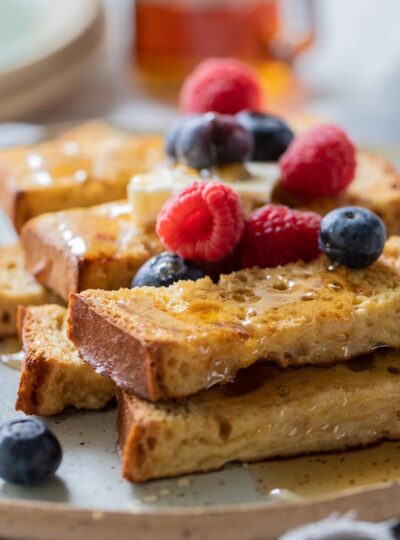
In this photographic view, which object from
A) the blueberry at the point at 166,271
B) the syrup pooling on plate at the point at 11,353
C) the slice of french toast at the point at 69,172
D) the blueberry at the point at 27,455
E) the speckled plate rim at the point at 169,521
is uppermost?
the blueberry at the point at 166,271

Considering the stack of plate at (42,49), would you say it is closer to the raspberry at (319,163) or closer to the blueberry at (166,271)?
the raspberry at (319,163)

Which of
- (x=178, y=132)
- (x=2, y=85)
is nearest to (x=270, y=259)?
(x=178, y=132)

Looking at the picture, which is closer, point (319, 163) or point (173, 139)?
point (319, 163)

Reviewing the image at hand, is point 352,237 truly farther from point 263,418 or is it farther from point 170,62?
point 170,62

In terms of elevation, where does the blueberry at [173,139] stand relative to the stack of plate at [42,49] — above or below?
above

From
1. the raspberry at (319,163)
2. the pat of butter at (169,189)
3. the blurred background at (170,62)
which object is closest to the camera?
the pat of butter at (169,189)

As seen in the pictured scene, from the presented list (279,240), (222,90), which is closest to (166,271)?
(279,240)

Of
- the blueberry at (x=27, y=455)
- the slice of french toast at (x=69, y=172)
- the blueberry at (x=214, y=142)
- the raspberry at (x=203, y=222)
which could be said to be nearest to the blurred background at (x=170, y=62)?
the slice of french toast at (x=69, y=172)
